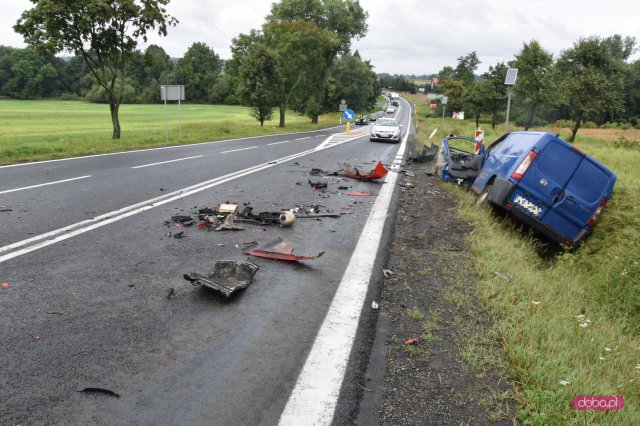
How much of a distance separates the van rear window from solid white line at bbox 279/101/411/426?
13.2ft

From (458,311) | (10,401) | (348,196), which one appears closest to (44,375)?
(10,401)

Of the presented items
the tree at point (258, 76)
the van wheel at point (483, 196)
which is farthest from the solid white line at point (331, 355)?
the tree at point (258, 76)

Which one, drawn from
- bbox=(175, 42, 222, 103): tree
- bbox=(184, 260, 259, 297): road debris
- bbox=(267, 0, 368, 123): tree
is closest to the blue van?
bbox=(184, 260, 259, 297): road debris

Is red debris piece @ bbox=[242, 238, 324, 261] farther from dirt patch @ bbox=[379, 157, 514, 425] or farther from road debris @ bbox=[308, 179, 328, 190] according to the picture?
road debris @ bbox=[308, 179, 328, 190]

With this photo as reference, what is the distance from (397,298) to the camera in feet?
12.1

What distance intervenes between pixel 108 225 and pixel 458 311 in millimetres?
4589

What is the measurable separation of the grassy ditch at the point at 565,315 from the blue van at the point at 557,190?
0.44 m

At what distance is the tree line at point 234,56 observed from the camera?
693 inches

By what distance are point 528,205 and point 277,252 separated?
4369 mm

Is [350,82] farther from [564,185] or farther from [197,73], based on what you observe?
[564,185]

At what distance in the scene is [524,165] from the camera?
6664 mm

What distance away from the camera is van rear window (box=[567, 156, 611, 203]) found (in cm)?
657

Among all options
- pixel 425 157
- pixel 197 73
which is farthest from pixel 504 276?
pixel 197 73

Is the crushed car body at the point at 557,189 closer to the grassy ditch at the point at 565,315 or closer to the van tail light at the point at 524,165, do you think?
the van tail light at the point at 524,165
